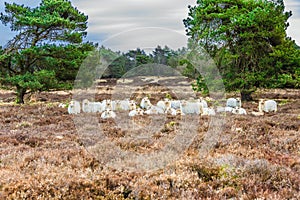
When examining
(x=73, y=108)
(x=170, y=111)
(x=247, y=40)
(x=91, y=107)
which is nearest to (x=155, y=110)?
(x=170, y=111)

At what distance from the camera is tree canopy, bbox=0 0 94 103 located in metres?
23.8

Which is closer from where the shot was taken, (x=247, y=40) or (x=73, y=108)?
(x=73, y=108)

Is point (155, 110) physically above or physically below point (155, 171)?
above

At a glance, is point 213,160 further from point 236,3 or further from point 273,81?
point 236,3

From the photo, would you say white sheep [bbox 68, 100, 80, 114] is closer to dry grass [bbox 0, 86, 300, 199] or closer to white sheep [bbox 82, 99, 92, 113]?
white sheep [bbox 82, 99, 92, 113]

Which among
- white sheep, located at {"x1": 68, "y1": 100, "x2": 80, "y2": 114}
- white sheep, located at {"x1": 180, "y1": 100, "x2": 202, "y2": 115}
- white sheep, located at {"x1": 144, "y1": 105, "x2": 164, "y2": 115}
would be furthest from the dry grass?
white sheep, located at {"x1": 68, "y1": 100, "x2": 80, "y2": 114}

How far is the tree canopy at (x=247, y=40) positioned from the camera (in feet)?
73.2

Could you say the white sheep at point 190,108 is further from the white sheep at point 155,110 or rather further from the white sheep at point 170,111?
the white sheep at point 155,110

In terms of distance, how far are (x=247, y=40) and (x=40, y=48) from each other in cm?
1526

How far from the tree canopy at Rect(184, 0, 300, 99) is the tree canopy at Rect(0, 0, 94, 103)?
1001cm

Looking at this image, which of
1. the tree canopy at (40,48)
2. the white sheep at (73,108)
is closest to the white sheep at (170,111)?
the white sheep at (73,108)

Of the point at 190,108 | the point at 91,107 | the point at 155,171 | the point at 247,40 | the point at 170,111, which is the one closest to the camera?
the point at 155,171

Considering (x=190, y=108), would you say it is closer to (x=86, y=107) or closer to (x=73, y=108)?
(x=86, y=107)

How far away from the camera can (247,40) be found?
23266 millimetres
